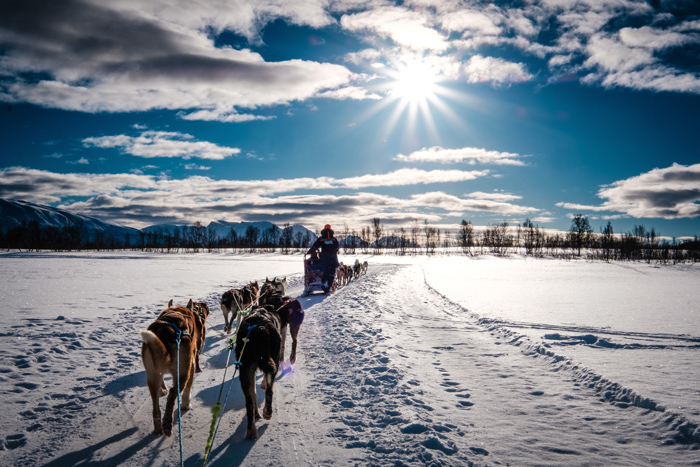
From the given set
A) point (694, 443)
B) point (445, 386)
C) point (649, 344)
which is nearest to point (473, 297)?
point (649, 344)

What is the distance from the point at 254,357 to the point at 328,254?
393 inches

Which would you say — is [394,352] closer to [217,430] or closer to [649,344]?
[217,430]

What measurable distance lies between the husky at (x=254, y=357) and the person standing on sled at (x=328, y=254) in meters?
9.51

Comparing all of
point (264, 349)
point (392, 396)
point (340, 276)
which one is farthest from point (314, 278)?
point (264, 349)

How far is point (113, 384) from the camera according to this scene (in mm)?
4605

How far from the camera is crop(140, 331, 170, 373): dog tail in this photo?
3293 millimetres

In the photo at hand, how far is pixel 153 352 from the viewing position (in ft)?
11.0

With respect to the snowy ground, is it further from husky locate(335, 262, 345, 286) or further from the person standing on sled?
husky locate(335, 262, 345, 286)

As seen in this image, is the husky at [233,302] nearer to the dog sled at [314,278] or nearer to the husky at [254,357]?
the husky at [254,357]

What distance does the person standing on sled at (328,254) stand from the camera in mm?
13445

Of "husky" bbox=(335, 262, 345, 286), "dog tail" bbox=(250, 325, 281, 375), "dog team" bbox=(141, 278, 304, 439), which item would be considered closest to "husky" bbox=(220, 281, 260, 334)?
"dog team" bbox=(141, 278, 304, 439)

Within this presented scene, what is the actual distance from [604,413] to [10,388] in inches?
284

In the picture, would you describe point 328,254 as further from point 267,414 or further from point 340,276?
point 267,414

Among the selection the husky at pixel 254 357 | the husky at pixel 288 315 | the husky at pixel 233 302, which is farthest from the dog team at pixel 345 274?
the husky at pixel 254 357
